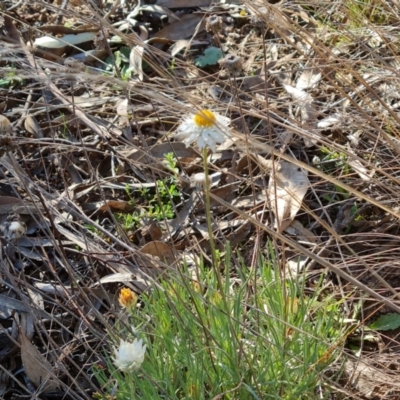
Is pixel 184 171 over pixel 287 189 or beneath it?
over

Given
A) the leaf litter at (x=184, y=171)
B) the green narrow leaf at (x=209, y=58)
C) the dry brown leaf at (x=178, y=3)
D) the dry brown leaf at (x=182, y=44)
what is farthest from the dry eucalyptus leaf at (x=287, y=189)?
the dry brown leaf at (x=178, y=3)

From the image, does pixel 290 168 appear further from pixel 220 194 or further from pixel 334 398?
pixel 334 398

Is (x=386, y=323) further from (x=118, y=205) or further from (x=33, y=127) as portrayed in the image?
(x=33, y=127)

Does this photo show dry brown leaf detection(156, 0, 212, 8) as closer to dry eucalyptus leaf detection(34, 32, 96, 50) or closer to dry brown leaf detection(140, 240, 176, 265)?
dry eucalyptus leaf detection(34, 32, 96, 50)

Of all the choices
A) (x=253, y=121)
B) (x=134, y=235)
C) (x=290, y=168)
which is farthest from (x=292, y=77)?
(x=134, y=235)

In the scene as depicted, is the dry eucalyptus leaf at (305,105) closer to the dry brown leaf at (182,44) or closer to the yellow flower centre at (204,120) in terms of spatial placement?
the dry brown leaf at (182,44)

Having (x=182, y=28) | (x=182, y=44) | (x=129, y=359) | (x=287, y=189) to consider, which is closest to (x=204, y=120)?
(x=129, y=359)
